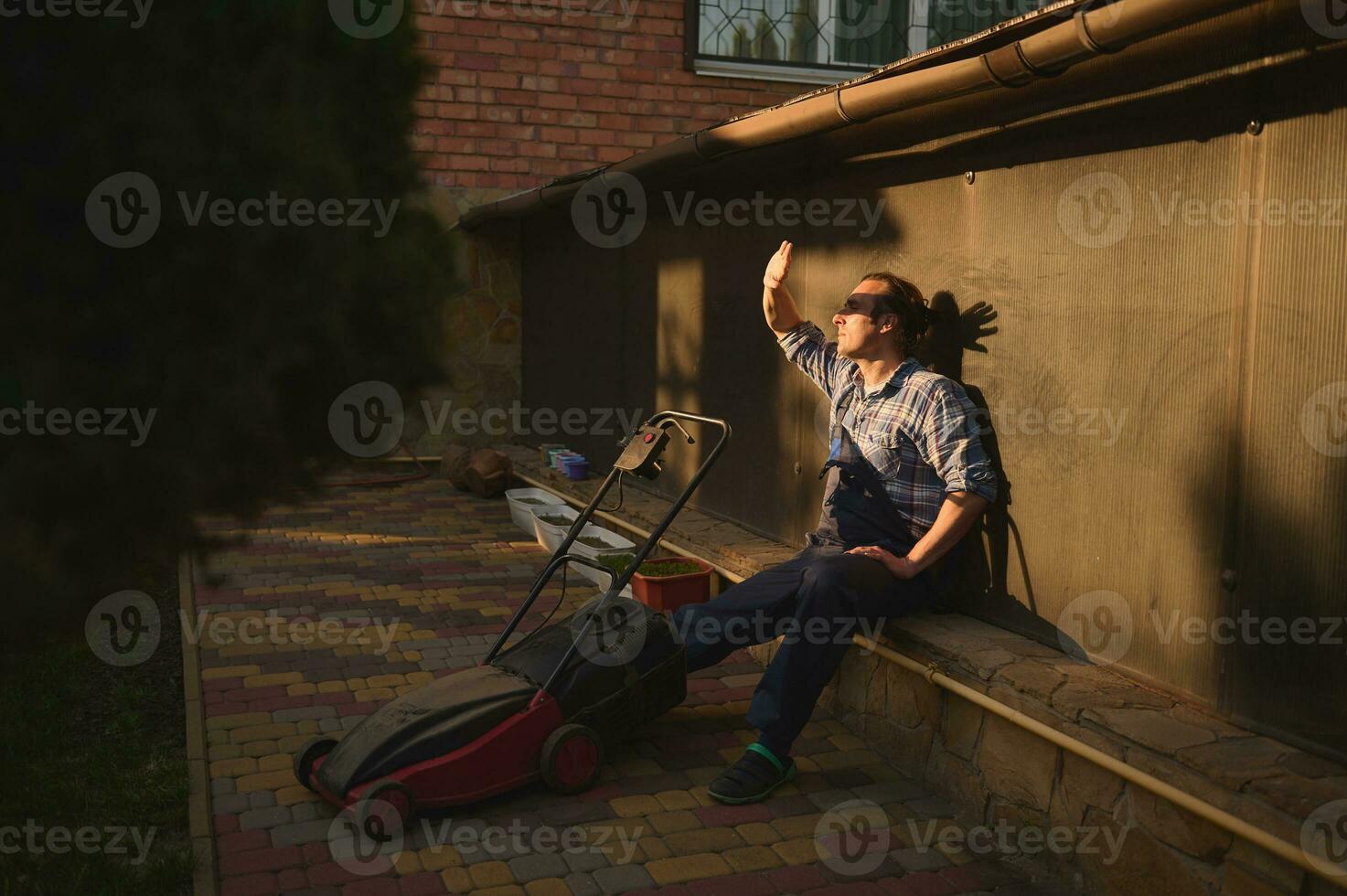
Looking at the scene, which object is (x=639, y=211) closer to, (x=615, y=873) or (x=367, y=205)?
(x=615, y=873)

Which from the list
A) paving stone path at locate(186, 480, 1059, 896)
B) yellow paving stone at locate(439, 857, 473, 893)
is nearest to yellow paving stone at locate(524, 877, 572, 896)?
paving stone path at locate(186, 480, 1059, 896)

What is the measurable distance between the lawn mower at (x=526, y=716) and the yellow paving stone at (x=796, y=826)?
70 cm

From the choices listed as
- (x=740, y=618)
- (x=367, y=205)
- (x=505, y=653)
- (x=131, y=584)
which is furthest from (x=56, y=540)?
(x=740, y=618)

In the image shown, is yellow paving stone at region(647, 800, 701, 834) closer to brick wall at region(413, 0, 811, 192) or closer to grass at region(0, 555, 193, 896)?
grass at region(0, 555, 193, 896)

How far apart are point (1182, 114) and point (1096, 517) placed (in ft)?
4.31

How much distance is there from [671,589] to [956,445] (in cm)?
201

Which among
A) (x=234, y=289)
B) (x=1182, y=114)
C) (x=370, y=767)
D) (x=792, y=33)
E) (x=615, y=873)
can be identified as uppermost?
(x=792, y=33)

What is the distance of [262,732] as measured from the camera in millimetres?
4781

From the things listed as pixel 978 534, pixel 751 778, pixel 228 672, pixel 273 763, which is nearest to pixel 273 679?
pixel 228 672

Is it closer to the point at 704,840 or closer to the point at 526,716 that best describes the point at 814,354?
the point at 526,716

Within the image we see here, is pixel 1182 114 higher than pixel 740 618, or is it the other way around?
pixel 1182 114

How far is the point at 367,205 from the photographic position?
2291 millimetres

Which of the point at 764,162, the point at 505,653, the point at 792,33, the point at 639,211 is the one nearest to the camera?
the point at 505,653

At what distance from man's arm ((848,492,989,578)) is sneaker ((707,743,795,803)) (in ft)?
2.76
